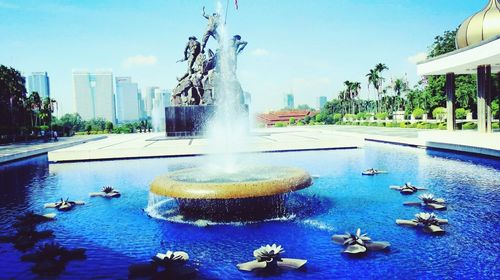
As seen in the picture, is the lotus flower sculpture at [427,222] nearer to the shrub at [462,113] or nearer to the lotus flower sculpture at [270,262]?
the lotus flower sculpture at [270,262]

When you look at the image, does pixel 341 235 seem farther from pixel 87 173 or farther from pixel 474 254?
pixel 87 173

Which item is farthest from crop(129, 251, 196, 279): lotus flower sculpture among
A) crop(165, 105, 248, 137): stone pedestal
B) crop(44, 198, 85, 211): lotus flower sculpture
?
crop(165, 105, 248, 137): stone pedestal

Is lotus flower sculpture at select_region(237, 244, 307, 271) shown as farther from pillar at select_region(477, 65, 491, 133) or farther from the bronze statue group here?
the bronze statue group

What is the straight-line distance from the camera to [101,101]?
4309 inches

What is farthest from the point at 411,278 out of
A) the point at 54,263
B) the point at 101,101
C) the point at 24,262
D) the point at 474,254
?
the point at 101,101

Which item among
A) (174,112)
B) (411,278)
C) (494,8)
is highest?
(494,8)

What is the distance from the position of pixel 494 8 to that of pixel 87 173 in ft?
56.3

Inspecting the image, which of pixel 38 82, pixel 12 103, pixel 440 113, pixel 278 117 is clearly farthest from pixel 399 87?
pixel 38 82

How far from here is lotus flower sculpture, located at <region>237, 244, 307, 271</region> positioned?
4598 mm

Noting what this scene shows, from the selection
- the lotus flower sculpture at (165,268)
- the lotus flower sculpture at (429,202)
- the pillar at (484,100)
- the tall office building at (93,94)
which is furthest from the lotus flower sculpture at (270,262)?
the tall office building at (93,94)

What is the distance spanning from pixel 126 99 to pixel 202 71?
97.2 metres

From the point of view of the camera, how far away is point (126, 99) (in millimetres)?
114938

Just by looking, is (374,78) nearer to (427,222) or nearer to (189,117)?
(189,117)

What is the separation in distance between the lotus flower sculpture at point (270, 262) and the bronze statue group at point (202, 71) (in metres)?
18.9
